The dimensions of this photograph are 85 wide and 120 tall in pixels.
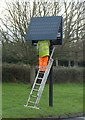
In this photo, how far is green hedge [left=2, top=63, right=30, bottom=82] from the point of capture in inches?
1111

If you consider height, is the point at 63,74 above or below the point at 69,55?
below

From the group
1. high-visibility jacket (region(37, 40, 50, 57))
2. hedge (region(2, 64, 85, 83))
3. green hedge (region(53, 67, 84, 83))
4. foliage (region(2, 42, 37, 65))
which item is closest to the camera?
high-visibility jacket (region(37, 40, 50, 57))

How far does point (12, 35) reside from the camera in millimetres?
24297

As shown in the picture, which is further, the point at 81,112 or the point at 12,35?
the point at 12,35

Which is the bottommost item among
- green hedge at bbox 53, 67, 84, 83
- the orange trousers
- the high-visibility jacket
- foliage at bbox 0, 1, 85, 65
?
green hedge at bbox 53, 67, 84, 83

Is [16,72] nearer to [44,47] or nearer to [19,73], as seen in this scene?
[19,73]

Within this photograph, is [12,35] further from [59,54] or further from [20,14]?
[59,54]

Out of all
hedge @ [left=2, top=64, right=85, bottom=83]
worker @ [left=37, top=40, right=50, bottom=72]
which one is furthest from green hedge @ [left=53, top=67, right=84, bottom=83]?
worker @ [left=37, top=40, right=50, bottom=72]

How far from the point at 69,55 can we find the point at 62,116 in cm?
1549

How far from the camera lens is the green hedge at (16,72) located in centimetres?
2823

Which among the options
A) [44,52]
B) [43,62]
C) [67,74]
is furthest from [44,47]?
[67,74]

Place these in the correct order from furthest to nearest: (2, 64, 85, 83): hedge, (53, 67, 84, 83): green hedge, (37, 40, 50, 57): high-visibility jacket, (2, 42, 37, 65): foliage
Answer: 1. (53, 67, 84, 83): green hedge
2. (2, 64, 85, 83): hedge
3. (2, 42, 37, 65): foliage
4. (37, 40, 50, 57): high-visibility jacket

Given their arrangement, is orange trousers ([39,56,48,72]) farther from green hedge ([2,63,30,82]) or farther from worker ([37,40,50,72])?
green hedge ([2,63,30,82])

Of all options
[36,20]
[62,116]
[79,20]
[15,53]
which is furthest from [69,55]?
[62,116]
